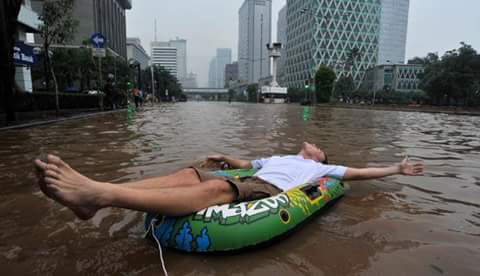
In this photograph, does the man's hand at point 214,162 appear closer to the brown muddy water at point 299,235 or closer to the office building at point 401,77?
the brown muddy water at point 299,235

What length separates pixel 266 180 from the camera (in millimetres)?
3334

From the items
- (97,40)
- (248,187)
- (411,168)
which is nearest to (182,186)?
(248,187)

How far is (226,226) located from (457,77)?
48914mm

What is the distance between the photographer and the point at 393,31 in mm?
130875

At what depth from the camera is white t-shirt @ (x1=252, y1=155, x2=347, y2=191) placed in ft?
11.1

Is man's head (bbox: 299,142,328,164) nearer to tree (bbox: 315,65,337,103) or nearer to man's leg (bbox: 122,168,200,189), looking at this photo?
man's leg (bbox: 122,168,200,189)

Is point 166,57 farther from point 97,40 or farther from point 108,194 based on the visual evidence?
point 108,194

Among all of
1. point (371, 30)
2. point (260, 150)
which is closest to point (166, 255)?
point (260, 150)

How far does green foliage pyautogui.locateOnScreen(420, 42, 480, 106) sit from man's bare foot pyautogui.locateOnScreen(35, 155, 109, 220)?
49.2 m

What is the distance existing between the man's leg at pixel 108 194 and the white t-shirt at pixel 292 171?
0.89 metres

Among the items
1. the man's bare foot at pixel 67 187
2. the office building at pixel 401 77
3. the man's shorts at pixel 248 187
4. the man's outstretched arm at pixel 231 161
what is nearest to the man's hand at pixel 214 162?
the man's outstretched arm at pixel 231 161

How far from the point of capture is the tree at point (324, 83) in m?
62.2

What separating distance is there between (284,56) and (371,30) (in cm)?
3938

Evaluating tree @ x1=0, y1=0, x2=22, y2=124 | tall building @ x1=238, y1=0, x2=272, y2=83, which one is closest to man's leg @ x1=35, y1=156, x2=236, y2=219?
tree @ x1=0, y1=0, x2=22, y2=124
